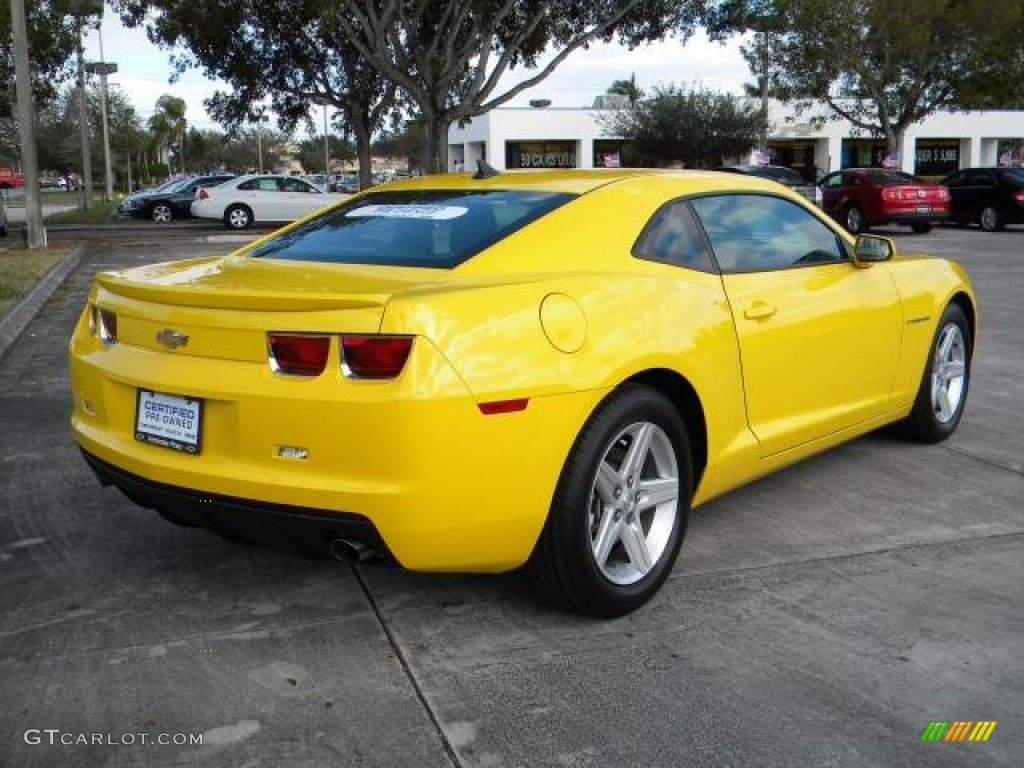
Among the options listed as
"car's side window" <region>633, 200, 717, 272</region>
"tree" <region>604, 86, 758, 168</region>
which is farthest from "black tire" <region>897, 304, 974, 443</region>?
"tree" <region>604, 86, 758, 168</region>

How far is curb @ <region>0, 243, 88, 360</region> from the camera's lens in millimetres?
9202

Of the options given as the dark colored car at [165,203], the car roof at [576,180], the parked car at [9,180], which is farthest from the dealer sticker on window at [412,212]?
the parked car at [9,180]

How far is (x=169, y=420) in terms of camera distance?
3.35m

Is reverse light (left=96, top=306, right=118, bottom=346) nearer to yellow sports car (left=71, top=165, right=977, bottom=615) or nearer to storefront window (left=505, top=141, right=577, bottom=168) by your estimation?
yellow sports car (left=71, top=165, right=977, bottom=615)

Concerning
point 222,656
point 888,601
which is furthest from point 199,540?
point 888,601

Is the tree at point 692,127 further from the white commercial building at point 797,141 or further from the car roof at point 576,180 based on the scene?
the car roof at point 576,180

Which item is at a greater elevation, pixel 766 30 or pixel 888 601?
pixel 766 30

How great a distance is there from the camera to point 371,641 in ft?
11.1

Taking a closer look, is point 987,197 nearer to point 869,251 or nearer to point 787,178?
point 787,178

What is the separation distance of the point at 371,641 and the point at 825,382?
2268 millimetres

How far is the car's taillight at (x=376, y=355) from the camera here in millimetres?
3008

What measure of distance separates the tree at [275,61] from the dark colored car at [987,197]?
14725 mm

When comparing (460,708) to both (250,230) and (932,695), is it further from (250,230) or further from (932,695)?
(250,230)

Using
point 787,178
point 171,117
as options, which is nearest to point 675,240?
point 787,178
